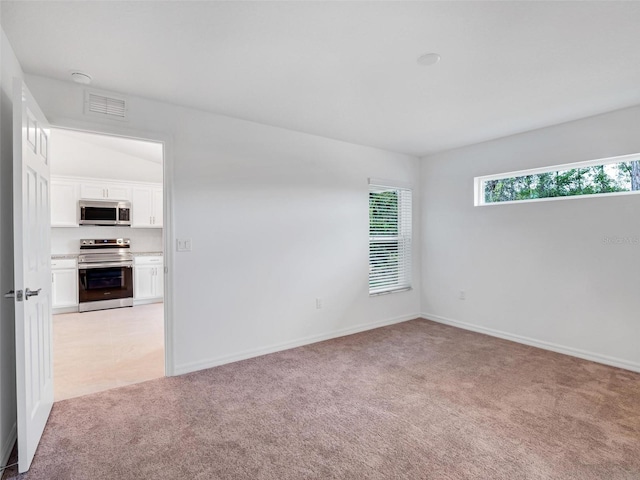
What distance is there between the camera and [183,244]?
10.0ft

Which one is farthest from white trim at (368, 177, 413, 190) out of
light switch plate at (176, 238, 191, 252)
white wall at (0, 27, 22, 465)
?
white wall at (0, 27, 22, 465)

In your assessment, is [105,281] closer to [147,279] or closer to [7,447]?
[147,279]

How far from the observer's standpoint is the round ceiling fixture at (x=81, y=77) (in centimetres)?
242

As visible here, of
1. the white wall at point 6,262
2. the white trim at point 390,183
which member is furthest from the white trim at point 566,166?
the white wall at point 6,262

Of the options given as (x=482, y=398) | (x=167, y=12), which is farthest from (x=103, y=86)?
(x=482, y=398)

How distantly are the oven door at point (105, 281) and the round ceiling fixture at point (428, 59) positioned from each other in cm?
578

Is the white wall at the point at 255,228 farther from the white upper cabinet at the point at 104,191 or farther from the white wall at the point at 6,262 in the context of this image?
the white upper cabinet at the point at 104,191

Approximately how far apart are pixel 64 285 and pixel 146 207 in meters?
1.83

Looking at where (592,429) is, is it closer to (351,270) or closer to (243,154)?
(351,270)

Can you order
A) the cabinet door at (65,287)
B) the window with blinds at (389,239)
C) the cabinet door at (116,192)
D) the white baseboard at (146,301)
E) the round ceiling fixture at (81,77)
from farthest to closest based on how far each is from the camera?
the white baseboard at (146,301)
the cabinet door at (116,192)
the cabinet door at (65,287)
the window with blinds at (389,239)
the round ceiling fixture at (81,77)

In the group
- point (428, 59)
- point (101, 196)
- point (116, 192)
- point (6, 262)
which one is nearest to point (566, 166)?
point (428, 59)

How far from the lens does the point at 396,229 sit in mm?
4898

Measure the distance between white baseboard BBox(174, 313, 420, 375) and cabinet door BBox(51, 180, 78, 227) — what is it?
4.13 m

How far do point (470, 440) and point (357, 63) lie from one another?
252cm
